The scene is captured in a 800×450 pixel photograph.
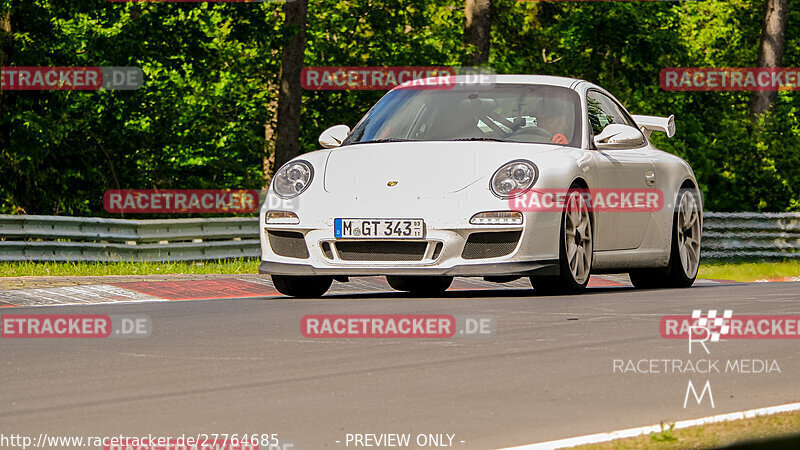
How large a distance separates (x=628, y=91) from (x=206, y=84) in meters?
Result: 10.6

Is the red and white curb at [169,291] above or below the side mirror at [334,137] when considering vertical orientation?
below

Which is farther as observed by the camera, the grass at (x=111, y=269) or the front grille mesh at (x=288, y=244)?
the grass at (x=111, y=269)

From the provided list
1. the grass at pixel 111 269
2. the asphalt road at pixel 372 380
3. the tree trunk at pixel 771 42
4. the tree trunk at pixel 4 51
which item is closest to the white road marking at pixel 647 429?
the asphalt road at pixel 372 380

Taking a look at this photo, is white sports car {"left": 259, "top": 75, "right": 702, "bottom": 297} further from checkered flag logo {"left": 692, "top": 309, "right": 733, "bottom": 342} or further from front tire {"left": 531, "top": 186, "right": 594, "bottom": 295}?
checkered flag logo {"left": 692, "top": 309, "right": 733, "bottom": 342}

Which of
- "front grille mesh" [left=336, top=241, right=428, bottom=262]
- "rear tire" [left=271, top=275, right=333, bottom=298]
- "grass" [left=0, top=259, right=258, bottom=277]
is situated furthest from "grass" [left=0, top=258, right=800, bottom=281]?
"front grille mesh" [left=336, top=241, right=428, bottom=262]

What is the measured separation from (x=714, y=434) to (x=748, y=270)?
2252 centimetres

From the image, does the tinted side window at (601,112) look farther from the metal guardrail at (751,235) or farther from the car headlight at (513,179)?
the metal guardrail at (751,235)

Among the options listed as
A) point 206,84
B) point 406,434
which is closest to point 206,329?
point 406,434

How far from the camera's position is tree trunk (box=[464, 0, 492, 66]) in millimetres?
30453

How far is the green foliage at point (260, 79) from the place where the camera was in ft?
89.5

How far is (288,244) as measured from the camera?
11305 mm

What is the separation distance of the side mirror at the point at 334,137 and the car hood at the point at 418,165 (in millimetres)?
640

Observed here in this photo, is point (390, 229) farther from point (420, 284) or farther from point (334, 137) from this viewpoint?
point (420, 284)

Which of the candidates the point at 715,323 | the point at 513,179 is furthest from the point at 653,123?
the point at 715,323
